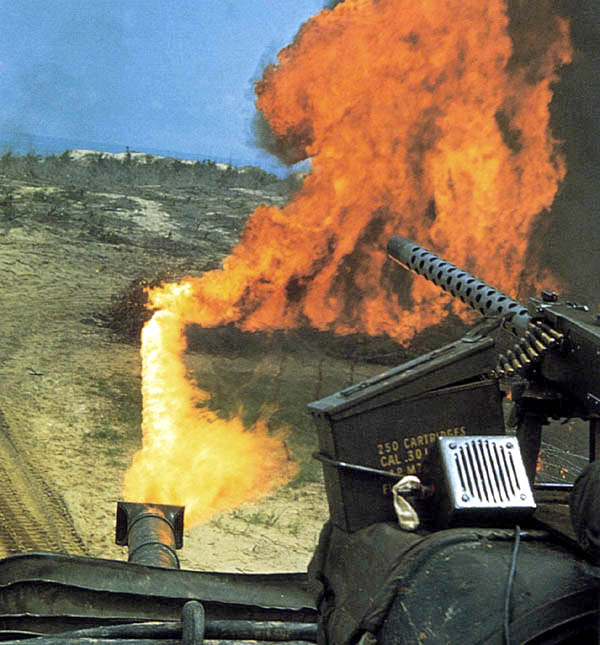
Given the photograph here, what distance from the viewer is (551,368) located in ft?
12.1

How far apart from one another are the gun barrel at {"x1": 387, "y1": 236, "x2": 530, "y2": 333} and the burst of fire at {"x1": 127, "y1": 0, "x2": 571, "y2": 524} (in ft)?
21.7

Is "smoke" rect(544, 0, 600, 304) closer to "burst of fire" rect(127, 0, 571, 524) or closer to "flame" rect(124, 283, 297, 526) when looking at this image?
"burst of fire" rect(127, 0, 571, 524)

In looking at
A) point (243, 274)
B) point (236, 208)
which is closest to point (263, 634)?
point (243, 274)

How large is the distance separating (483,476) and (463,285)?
9.13 feet

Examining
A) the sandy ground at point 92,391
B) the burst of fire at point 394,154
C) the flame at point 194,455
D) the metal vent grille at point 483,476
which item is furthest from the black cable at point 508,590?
the burst of fire at point 394,154

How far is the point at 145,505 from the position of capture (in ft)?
19.1

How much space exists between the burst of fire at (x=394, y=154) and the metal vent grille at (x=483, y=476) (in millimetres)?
9697

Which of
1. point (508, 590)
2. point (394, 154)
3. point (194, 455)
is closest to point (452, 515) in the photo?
point (508, 590)

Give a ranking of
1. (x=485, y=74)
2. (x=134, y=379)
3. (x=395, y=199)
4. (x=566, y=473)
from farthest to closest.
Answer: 1. (x=395, y=199)
2. (x=485, y=74)
3. (x=134, y=379)
4. (x=566, y=473)

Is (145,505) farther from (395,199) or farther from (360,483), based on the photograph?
(395,199)

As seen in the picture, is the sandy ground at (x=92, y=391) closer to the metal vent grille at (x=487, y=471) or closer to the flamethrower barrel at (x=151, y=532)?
the flamethrower barrel at (x=151, y=532)

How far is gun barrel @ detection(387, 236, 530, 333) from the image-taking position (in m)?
4.47

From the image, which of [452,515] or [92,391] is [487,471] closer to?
[452,515]

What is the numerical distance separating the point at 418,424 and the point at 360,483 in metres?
0.30
